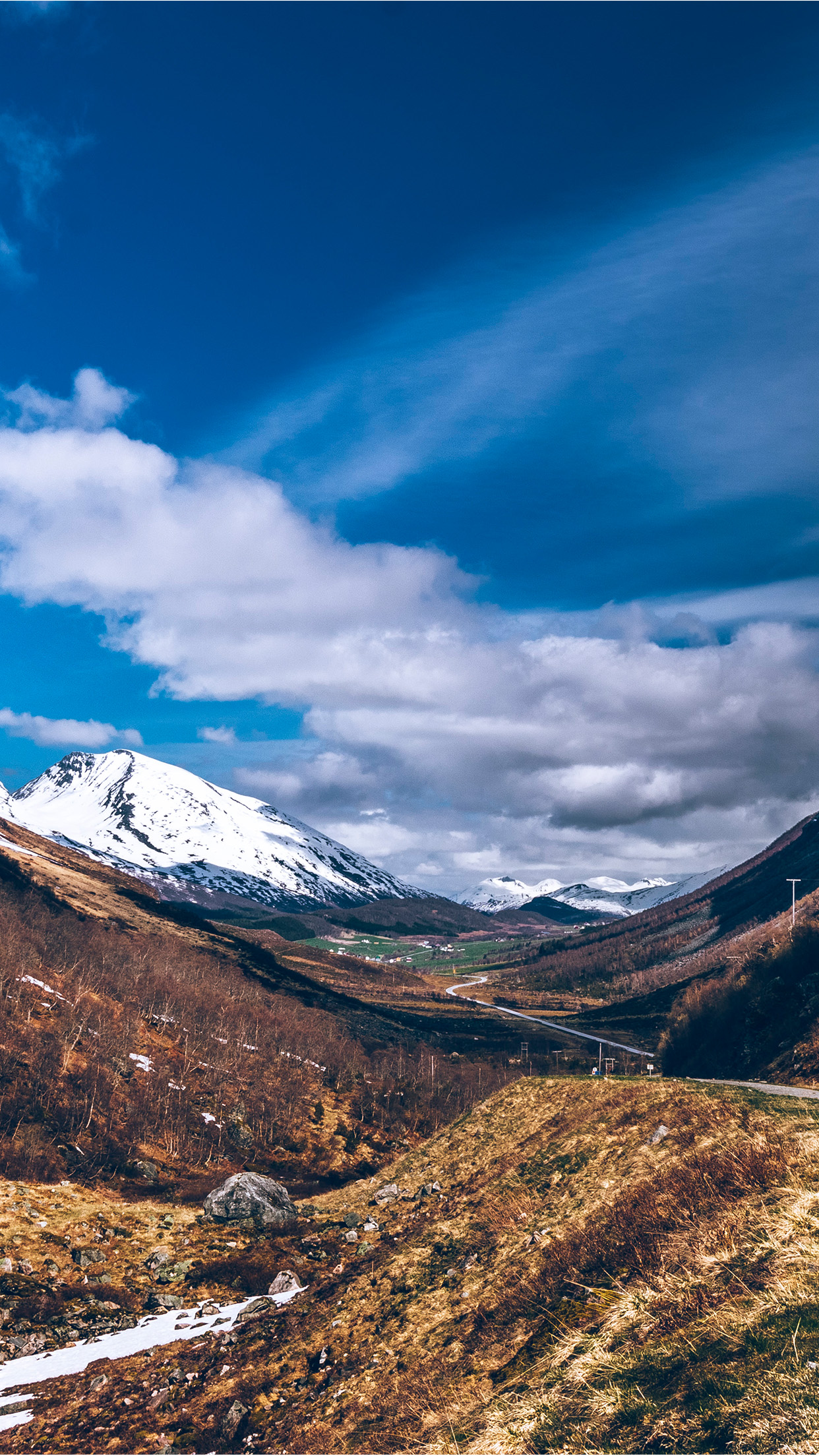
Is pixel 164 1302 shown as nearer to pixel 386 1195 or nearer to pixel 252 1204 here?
pixel 386 1195

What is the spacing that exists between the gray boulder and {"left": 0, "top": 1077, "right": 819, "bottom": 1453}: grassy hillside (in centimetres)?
3477

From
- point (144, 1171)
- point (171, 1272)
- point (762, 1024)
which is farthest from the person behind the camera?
point (144, 1171)

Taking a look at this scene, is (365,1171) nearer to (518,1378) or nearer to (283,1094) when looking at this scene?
(283,1094)

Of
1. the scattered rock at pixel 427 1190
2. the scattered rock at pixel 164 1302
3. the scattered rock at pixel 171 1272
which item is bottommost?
the scattered rock at pixel 171 1272

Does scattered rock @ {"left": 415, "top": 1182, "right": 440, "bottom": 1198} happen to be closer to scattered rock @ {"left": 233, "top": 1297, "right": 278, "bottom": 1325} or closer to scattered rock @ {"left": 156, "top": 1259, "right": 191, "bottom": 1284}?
scattered rock @ {"left": 233, "top": 1297, "right": 278, "bottom": 1325}

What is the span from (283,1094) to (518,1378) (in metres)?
119

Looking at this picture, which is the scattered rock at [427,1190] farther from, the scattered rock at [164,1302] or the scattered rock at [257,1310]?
the scattered rock at [164,1302]

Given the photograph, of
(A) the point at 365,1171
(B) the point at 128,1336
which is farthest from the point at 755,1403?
(A) the point at 365,1171

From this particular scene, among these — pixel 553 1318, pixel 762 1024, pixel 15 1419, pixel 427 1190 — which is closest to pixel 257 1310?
pixel 427 1190

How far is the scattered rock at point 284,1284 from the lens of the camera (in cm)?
4172

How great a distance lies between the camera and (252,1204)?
70375 millimetres

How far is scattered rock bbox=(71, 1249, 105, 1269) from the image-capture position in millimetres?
57469

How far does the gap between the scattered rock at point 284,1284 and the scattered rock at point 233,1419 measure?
56.2 ft

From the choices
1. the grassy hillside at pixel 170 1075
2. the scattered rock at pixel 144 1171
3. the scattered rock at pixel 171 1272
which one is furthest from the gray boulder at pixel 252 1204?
the scattered rock at pixel 144 1171
